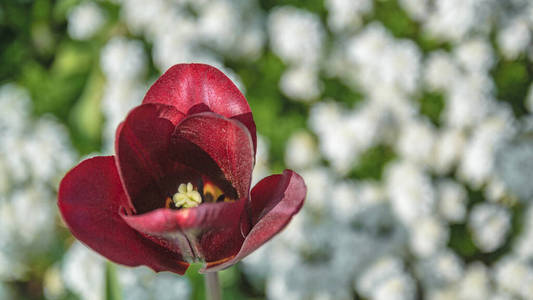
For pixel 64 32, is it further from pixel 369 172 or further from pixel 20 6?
pixel 369 172

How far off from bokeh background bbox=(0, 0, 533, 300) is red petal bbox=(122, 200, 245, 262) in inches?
29.4

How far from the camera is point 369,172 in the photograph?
5.70 ft

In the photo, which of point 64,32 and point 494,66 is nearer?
point 494,66

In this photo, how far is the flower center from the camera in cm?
70

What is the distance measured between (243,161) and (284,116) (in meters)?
1.23

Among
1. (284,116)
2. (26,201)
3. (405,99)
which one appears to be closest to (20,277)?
(26,201)

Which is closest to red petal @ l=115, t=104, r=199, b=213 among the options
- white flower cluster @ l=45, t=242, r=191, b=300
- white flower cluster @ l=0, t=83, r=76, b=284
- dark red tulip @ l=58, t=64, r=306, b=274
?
dark red tulip @ l=58, t=64, r=306, b=274

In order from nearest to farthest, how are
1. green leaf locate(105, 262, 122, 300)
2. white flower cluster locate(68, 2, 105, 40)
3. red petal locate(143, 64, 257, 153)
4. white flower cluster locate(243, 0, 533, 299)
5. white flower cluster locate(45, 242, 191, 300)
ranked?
red petal locate(143, 64, 257, 153) < green leaf locate(105, 262, 122, 300) < white flower cluster locate(45, 242, 191, 300) < white flower cluster locate(243, 0, 533, 299) < white flower cluster locate(68, 2, 105, 40)

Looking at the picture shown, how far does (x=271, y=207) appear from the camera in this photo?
628mm

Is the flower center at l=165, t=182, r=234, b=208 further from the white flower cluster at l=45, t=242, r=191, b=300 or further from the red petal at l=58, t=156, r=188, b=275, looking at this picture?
the white flower cluster at l=45, t=242, r=191, b=300

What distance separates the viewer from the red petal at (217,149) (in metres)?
0.63

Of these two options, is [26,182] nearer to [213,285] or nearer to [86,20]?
[86,20]

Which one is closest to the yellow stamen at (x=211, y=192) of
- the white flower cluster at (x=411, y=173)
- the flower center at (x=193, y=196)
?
the flower center at (x=193, y=196)

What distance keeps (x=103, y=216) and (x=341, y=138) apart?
43.2 inches
